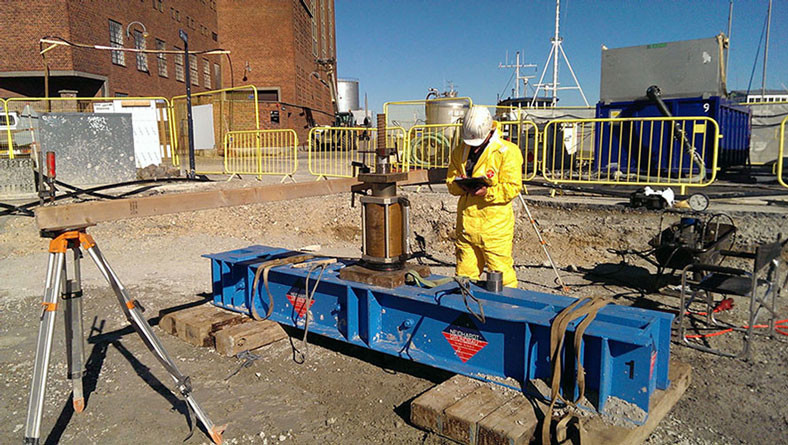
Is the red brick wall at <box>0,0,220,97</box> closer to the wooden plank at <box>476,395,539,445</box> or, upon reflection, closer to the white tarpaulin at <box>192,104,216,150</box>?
the white tarpaulin at <box>192,104,216,150</box>

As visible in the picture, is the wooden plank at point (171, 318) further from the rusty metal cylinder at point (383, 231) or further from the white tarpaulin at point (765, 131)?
the white tarpaulin at point (765, 131)

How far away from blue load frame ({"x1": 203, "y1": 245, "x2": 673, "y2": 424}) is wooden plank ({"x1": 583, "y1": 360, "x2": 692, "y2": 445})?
0.08 meters

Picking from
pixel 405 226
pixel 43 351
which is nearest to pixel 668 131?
pixel 405 226

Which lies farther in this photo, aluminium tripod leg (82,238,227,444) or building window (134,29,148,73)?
building window (134,29,148,73)

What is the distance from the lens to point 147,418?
3.83 m

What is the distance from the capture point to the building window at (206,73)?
3447 centimetres


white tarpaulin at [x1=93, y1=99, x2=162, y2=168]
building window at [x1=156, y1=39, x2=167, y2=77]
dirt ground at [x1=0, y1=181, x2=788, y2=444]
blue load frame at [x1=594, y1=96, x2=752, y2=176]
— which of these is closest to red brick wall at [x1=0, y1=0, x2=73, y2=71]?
building window at [x1=156, y1=39, x2=167, y2=77]

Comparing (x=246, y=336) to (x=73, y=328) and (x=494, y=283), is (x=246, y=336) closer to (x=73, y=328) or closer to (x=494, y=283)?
(x=73, y=328)

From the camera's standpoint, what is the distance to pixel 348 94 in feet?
175

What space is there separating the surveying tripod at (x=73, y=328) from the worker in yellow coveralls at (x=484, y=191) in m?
2.61

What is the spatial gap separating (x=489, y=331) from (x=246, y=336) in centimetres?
231

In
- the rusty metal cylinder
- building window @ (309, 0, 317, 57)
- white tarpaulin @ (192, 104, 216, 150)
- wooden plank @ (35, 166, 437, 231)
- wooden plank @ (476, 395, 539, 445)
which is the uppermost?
building window @ (309, 0, 317, 57)

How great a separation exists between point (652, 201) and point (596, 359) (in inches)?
173

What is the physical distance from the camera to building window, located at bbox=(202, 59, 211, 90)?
34.5m
